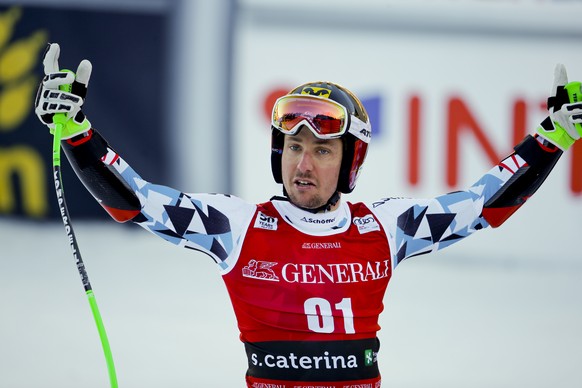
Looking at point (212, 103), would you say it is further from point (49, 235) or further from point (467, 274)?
point (467, 274)

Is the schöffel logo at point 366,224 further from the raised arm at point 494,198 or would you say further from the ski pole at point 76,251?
the ski pole at point 76,251

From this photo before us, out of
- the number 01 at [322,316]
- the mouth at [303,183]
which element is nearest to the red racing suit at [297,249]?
the number 01 at [322,316]

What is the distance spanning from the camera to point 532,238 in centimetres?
1095

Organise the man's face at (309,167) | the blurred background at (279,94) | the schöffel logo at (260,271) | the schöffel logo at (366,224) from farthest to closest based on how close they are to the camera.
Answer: the blurred background at (279,94) → the schöffel logo at (366,224) → the man's face at (309,167) → the schöffel logo at (260,271)

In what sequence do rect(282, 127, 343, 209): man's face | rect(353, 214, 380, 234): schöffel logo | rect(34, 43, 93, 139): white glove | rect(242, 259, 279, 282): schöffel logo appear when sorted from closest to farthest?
rect(34, 43, 93, 139): white glove → rect(242, 259, 279, 282): schöffel logo → rect(282, 127, 343, 209): man's face → rect(353, 214, 380, 234): schöffel logo

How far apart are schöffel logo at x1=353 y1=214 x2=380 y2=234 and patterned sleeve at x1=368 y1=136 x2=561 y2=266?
0.04m

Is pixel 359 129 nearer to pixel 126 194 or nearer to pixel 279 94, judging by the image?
pixel 126 194

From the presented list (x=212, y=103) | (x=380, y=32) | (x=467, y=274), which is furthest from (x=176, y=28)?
(x=467, y=274)

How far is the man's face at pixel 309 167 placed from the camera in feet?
15.1

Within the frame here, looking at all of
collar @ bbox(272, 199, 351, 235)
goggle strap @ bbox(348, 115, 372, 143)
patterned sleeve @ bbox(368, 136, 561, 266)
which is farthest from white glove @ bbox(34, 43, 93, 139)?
patterned sleeve @ bbox(368, 136, 561, 266)

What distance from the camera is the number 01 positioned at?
443 centimetres

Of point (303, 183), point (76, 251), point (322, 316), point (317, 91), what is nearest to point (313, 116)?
point (317, 91)

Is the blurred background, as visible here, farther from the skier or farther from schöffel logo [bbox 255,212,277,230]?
schöffel logo [bbox 255,212,277,230]

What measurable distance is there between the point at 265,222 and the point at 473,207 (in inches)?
40.8
